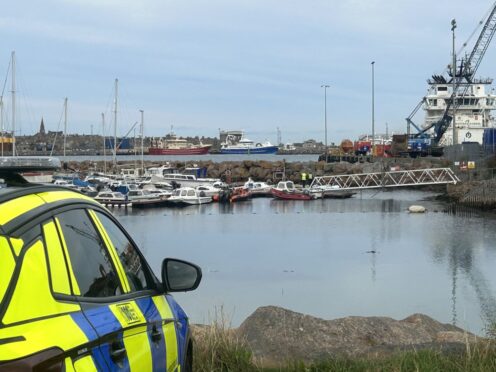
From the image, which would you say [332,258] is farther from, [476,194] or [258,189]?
[258,189]

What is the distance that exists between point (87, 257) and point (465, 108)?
78.9m

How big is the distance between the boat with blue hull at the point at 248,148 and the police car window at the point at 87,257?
151419 mm

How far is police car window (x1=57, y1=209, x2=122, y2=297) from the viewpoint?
8.38ft

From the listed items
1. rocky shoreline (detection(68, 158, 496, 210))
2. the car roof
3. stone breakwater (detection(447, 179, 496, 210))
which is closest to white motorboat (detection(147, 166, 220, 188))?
rocky shoreline (detection(68, 158, 496, 210))

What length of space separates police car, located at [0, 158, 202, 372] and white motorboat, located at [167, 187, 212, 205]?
5324cm

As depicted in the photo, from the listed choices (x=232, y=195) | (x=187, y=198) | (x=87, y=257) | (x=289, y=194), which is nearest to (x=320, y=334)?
(x=87, y=257)

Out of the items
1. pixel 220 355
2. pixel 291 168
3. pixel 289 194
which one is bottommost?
pixel 289 194

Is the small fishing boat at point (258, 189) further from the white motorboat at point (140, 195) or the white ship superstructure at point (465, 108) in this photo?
the white ship superstructure at point (465, 108)

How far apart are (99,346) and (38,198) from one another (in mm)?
600

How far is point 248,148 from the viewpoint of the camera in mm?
154750

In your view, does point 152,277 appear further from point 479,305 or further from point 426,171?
point 426,171

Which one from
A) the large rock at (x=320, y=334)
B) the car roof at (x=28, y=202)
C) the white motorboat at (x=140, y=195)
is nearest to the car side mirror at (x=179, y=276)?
the car roof at (x=28, y=202)

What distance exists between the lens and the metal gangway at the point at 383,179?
2399 inches

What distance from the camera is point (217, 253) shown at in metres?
29.0
